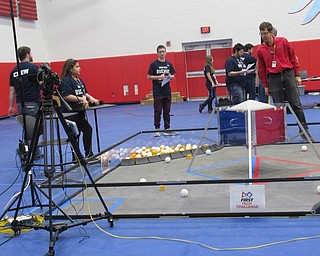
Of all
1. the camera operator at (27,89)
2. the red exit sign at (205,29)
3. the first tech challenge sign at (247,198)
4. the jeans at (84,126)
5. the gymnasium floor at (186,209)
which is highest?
the red exit sign at (205,29)

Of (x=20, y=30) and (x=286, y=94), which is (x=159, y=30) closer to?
(x=20, y=30)

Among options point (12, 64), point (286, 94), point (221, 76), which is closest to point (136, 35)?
point (221, 76)

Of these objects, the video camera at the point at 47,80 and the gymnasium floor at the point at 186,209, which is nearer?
the gymnasium floor at the point at 186,209

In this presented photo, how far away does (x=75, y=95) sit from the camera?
570 centimetres

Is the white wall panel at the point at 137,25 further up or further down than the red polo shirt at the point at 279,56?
further up

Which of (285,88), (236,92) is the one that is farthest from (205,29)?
(285,88)

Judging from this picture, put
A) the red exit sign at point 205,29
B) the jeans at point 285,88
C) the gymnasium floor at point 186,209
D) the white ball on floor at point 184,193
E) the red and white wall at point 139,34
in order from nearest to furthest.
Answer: the gymnasium floor at point 186,209
the white ball on floor at point 184,193
the jeans at point 285,88
the red and white wall at point 139,34
the red exit sign at point 205,29

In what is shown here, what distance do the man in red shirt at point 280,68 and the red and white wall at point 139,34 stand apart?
1007 centimetres

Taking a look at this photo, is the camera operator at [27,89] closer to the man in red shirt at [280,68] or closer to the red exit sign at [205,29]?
the man in red shirt at [280,68]

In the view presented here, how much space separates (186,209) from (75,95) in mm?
2822

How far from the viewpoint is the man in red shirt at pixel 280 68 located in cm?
584

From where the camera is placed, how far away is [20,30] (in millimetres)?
15852

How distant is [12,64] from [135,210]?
12.9 metres

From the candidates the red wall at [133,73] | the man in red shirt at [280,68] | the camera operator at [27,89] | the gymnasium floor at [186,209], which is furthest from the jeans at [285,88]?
the red wall at [133,73]
